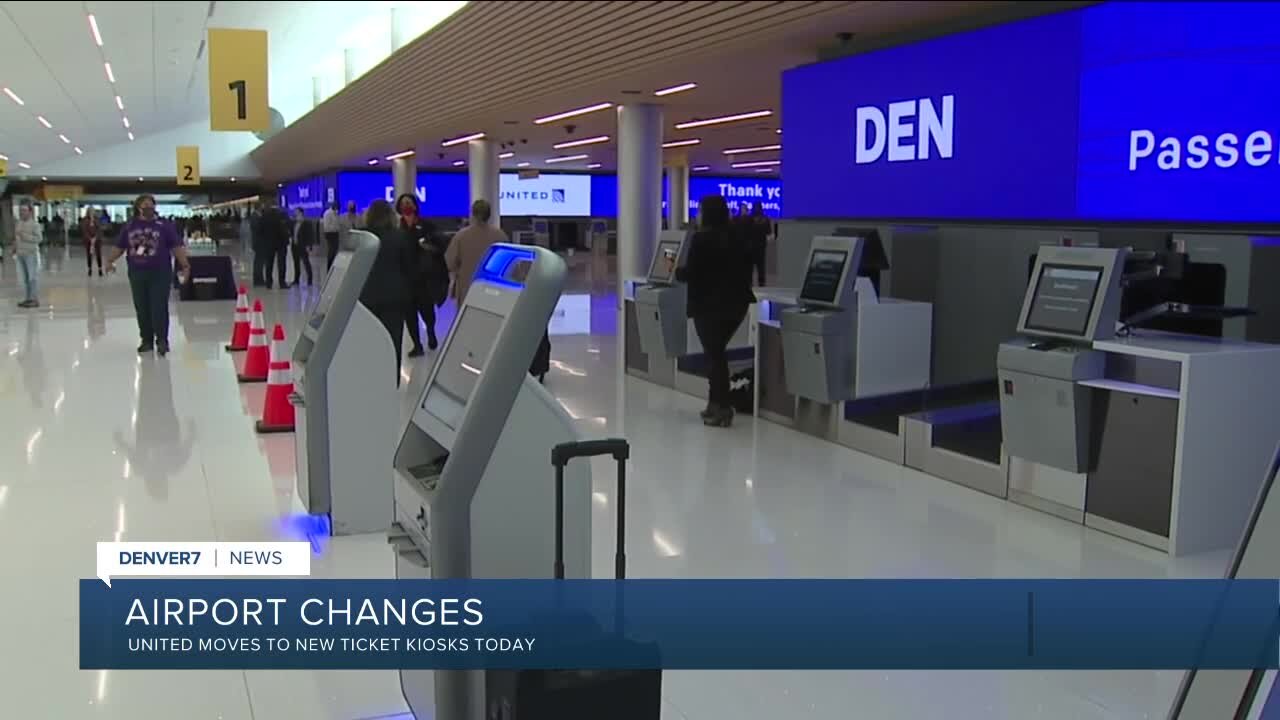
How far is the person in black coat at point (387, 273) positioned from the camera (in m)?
6.79

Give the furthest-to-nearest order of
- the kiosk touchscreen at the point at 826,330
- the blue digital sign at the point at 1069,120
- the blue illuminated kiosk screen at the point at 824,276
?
the blue illuminated kiosk screen at the point at 824,276, the kiosk touchscreen at the point at 826,330, the blue digital sign at the point at 1069,120

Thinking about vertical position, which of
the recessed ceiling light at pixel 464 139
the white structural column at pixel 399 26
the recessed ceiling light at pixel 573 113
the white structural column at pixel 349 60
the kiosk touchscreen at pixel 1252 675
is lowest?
the kiosk touchscreen at pixel 1252 675

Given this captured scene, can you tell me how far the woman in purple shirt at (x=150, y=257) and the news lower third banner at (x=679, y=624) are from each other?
23.8ft

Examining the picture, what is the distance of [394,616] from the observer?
262cm

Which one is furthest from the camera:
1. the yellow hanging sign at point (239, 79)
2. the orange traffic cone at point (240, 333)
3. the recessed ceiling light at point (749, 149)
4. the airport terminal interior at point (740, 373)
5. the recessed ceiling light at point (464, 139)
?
the recessed ceiling light at point (749, 149)

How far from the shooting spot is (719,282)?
7.47 m

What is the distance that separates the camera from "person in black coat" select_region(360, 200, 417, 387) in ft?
22.3

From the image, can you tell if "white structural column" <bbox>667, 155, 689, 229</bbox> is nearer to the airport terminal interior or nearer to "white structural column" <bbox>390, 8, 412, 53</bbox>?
the airport terminal interior

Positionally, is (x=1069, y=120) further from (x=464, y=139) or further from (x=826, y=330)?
(x=464, y=139)

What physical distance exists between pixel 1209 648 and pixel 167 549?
392 centimetres

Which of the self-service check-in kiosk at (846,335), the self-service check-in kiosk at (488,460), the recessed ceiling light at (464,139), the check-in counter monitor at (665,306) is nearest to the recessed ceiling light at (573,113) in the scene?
the recessed ceiling light at (464,139)

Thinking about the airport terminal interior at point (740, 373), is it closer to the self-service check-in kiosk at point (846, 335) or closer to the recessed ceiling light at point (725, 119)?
the self-service check-in kiosk at point (846, 335)

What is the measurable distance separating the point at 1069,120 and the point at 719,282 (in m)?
2.43

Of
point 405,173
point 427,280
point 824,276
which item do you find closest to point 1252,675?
point 824,276
